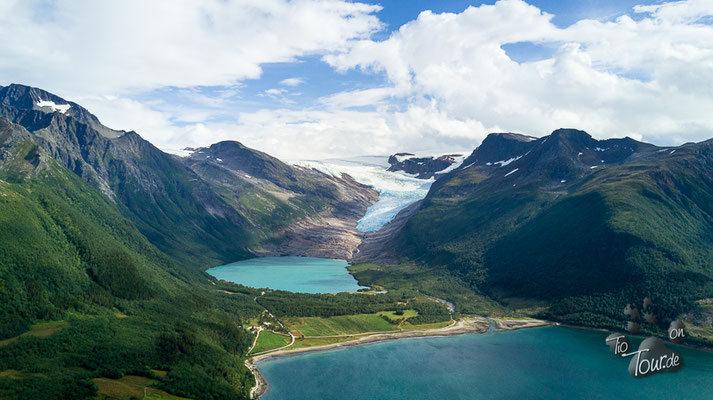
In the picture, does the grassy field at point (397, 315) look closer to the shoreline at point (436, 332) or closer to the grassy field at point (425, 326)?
the grassy field at point (425, 326)

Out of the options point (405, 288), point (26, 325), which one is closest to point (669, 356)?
point (26, 325)

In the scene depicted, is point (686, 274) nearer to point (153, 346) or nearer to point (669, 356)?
point (669, 356)

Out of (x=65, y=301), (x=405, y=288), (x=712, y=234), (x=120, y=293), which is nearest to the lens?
(x=65, y=301)

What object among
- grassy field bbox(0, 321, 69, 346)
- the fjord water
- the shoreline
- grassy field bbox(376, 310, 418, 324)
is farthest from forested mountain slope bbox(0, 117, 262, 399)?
grassy field bbox(376, 310, 418, 324)

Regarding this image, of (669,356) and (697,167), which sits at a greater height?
(697,167)

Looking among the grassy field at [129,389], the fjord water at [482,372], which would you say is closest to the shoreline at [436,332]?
the fjord water at [482,372]

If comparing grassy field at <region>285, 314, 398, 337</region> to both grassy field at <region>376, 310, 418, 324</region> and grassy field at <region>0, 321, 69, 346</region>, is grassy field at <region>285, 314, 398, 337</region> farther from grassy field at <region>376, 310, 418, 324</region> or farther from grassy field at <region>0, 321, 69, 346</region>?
grassy field at <region>0, 321, 69, 346</region>
